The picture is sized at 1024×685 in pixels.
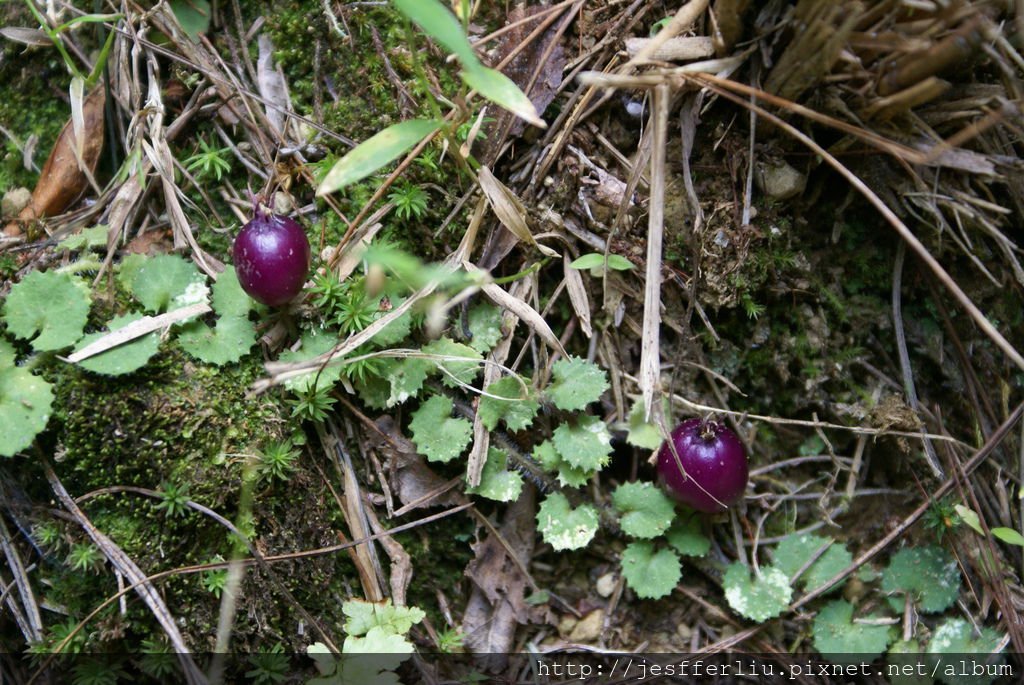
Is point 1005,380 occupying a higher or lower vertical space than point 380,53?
lower

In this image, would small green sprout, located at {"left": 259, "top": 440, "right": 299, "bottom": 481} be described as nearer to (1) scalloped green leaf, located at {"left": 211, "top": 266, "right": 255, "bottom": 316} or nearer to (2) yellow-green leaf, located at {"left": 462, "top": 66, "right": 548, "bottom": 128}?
(1) scalloped green leaf, located at {"left": 211, "top": 266, "right": 255, "bottom": 316}

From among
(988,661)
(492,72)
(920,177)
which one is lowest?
(988,661)

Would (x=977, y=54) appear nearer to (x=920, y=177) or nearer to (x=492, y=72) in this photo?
(x=920, y=177)

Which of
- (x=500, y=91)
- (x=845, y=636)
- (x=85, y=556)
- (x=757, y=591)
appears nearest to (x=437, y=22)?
(x=500, y=91)

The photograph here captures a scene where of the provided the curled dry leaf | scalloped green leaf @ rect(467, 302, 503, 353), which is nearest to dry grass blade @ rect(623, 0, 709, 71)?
the curled dry leaf

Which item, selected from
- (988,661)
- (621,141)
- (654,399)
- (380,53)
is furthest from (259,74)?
(988,661)

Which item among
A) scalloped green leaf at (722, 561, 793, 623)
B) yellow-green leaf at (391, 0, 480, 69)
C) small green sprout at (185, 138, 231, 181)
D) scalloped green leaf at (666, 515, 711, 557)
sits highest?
yellow-green leaf at (391, 0, 480, 69)
